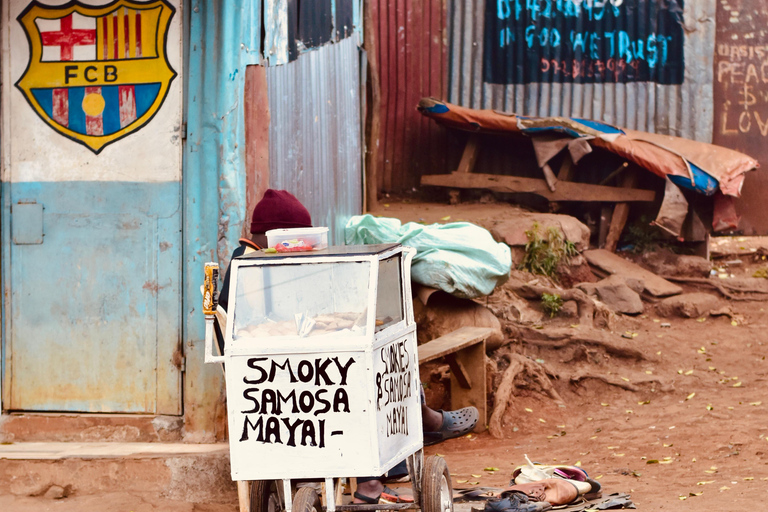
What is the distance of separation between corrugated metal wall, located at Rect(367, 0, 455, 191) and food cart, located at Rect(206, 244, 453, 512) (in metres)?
8.38

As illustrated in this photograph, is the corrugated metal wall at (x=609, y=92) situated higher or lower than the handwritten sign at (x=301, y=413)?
higher

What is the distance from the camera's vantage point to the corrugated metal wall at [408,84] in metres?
11.8

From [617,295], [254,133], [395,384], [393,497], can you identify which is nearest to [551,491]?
[393,497]

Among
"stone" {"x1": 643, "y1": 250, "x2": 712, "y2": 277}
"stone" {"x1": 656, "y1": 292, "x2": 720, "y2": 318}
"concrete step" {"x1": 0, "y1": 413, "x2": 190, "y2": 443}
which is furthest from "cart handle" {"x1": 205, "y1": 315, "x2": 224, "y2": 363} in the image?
"stone" {"x1": 643, "y1": 250, "x2": 712, "y2": 277}

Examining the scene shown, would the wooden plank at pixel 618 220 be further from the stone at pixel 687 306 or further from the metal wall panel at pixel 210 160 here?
the metal wall panel at pixel 210 160

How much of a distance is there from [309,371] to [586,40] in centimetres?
927

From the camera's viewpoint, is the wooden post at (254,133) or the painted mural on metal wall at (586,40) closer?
the wooden post at (254,133)

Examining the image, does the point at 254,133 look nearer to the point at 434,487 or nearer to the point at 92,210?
the point at 92,210

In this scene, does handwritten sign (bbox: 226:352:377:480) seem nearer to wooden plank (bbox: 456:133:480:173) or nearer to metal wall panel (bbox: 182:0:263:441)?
metal wall panel (bbox: 182:0:263:441)

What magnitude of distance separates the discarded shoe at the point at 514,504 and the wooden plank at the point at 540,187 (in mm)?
6832

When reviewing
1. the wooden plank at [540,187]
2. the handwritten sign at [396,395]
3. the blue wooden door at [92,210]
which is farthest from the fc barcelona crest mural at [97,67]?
the wooden plank at [540,187]

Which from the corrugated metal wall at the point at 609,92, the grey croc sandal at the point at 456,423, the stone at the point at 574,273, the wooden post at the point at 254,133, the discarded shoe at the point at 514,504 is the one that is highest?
the corrugated metal wall at the point at 609,92

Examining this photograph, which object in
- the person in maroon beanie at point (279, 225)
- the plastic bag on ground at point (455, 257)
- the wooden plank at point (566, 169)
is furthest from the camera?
the wooden plank at point (566, 169)

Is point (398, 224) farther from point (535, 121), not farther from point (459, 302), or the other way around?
point (535, 121)
